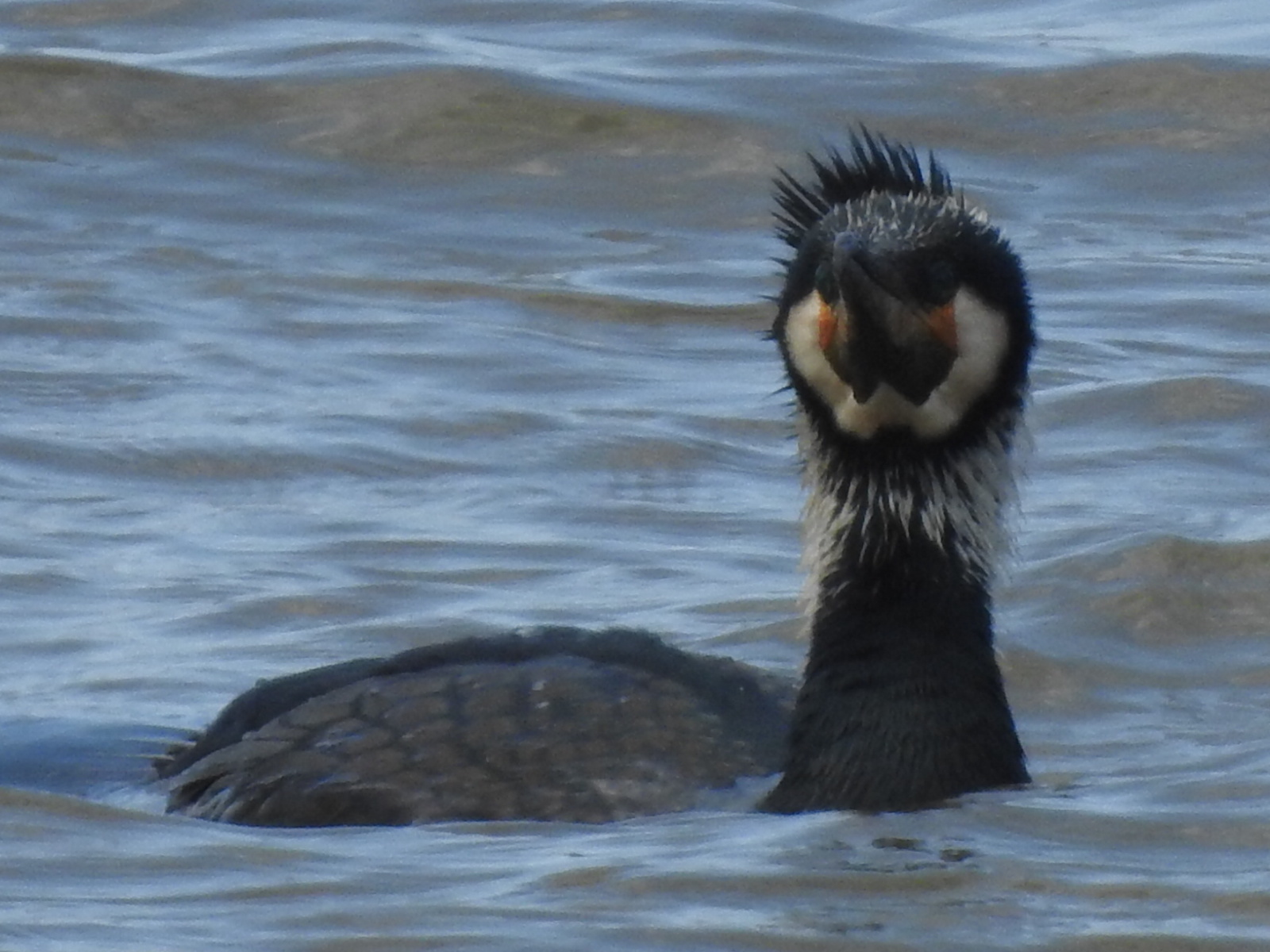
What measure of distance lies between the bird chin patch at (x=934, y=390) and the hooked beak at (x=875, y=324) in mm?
70

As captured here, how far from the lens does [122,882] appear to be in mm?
6938

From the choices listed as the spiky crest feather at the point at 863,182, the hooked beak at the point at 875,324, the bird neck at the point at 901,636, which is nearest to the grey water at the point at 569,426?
the bird neck at the point at 901,636

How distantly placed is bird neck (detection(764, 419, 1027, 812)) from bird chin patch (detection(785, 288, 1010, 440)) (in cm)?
9

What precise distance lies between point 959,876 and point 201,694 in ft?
9.27

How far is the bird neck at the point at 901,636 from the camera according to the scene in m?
7.26

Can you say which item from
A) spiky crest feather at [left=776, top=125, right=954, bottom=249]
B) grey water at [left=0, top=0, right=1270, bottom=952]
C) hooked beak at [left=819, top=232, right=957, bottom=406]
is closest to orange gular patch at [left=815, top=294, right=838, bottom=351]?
hooked beak at [left=819, top=232, right=957, bottom=406]

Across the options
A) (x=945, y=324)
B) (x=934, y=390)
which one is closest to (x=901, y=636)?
(x=934, y=390)

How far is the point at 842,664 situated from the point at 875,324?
81cm

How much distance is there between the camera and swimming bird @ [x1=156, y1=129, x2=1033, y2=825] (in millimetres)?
Result: 7215

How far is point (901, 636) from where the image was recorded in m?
7.40

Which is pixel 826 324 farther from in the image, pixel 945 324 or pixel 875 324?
pixel 945 324

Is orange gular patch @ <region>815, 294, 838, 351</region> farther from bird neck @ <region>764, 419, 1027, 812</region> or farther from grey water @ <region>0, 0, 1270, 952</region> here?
grey water @ <region>0, 0, 1270, 952</region>

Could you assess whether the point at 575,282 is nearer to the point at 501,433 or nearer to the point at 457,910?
the point at 501,433

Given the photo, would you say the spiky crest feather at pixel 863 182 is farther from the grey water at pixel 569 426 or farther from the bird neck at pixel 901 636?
the grey water at pixel 569 426
